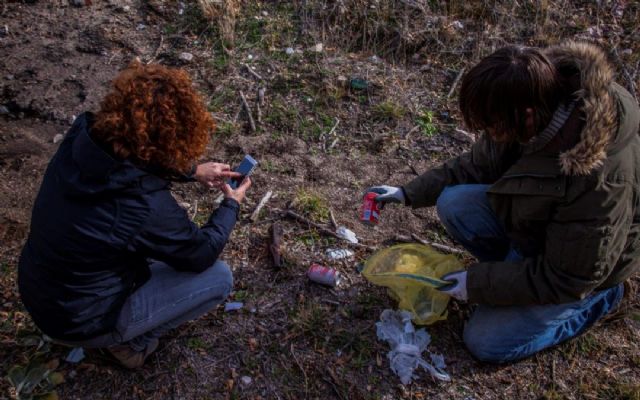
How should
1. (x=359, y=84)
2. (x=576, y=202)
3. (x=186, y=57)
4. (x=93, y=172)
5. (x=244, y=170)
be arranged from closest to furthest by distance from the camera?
(x=93, y=172) < (x=576, y=202) < (x=244, y=170) < (x=359, y=84) < (x=186, y=57)

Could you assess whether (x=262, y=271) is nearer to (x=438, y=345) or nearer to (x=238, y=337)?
(x=238, y=337)

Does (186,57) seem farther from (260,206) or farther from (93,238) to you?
(93,238)

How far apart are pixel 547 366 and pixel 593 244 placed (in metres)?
0.88

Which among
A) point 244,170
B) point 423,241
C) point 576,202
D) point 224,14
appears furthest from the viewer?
point 224,14

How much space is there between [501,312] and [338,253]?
962mm

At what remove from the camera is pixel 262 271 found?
9.79ft

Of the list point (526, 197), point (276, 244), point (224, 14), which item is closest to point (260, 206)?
point (276, 244)

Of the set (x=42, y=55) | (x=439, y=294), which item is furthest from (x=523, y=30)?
(x=42, y=55)

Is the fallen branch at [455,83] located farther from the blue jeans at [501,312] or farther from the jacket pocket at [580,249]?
the jacket pocket at [580,249]

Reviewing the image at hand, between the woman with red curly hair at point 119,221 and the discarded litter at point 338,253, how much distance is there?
91 cm

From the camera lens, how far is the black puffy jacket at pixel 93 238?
1895mm

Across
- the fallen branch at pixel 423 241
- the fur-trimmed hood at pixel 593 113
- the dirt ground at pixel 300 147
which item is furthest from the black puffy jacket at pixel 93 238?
the fur-trimmed hood at pixel 593 113

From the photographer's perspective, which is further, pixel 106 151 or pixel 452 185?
pixel 452 185

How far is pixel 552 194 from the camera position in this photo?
2.11m
